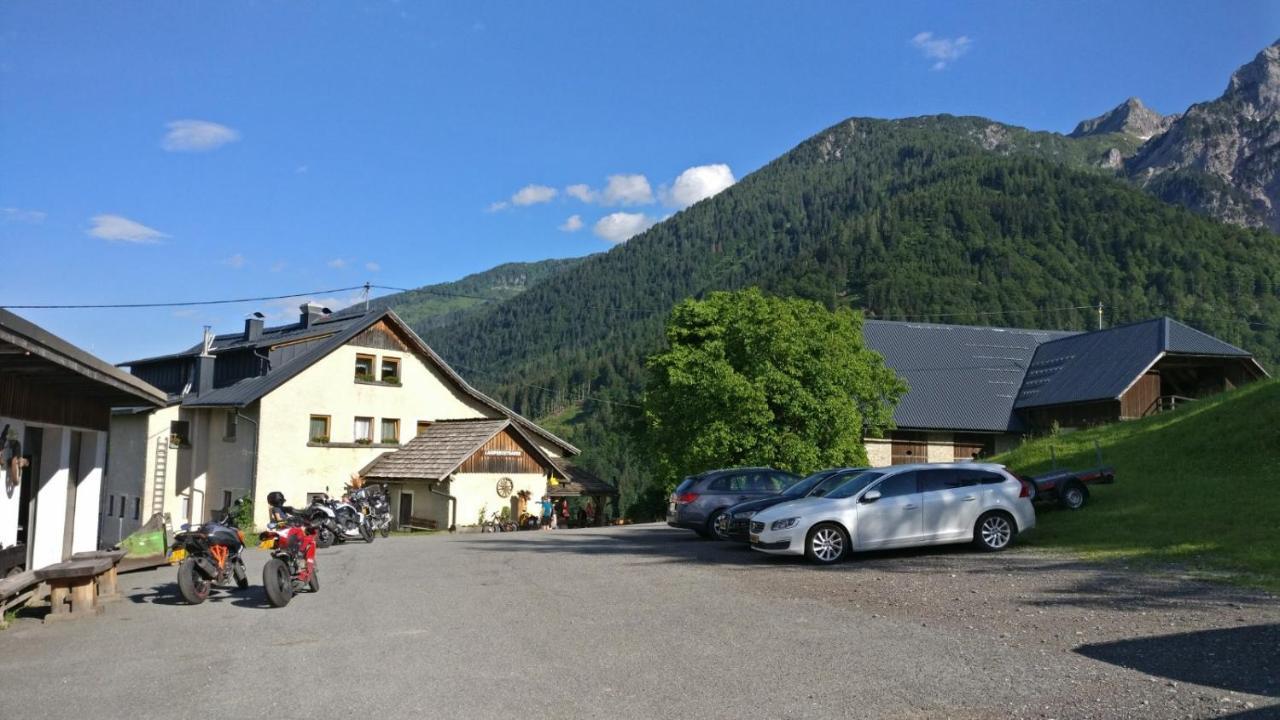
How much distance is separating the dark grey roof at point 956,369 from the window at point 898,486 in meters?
32.9

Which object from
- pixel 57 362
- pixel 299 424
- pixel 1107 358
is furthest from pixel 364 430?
pixel 1107 358

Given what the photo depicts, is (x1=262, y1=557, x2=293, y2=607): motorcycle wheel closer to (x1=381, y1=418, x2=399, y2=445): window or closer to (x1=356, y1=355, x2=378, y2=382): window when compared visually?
(x1=356, y1=355, x2=378, y2=382): window

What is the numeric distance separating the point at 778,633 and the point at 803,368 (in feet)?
91.2

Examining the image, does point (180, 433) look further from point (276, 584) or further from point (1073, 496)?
point (1073, 496)

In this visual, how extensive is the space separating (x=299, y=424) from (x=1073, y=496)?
28.5 m

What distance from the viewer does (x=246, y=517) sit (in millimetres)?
35281

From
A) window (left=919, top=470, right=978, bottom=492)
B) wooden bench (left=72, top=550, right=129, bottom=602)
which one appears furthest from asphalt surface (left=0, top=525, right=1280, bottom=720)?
window (left=919, top=470, right=978, bottom=492)

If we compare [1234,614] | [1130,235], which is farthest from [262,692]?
[1130,235]

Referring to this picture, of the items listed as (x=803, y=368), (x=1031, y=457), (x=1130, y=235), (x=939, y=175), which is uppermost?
(x=939, y=175)

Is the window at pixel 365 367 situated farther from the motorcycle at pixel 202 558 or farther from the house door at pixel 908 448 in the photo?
the motorcycle at pixel 202 558

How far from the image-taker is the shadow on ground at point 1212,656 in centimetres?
680

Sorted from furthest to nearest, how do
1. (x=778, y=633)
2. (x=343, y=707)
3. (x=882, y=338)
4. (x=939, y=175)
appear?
(x=939, y=175)
(x=882, y=338)
(x=778, y=633)
(x=343, y=707)

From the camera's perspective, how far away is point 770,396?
3603cm

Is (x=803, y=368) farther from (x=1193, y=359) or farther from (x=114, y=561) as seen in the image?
(x=114, y=561)
